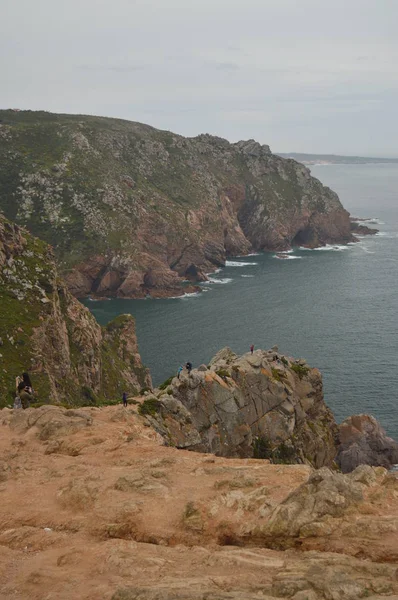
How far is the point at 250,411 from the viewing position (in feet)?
177

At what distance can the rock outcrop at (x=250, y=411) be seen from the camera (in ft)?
141

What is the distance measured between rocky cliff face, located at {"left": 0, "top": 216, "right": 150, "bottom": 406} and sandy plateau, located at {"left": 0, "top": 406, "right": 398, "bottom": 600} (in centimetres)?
2805

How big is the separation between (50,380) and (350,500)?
42.6 metres

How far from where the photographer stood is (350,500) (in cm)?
2055

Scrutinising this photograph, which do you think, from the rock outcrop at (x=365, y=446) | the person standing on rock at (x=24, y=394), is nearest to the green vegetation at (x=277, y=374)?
the rock outcrop at (x=365, y=446)

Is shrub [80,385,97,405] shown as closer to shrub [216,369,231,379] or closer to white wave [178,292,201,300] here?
shrub [216,369,231,379]

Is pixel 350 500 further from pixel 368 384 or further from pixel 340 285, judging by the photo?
pixel 340 285

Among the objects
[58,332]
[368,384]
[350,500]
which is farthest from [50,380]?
[368,384]

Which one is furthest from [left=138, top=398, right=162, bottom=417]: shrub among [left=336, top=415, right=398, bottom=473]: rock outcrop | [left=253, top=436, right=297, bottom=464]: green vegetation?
[left=336, top=415, right=398, bottom=473]: rock outcrop

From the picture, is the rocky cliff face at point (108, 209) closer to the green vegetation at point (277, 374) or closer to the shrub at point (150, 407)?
the green vegetation at point (277, 374)

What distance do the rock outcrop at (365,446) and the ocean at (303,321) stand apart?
3.87 meters

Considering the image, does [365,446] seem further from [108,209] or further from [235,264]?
[235,264]

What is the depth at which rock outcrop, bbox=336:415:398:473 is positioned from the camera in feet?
222

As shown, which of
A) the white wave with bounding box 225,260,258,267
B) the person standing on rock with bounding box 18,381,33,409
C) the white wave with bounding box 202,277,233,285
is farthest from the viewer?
the white wave with bounding box 225,260,258,267
